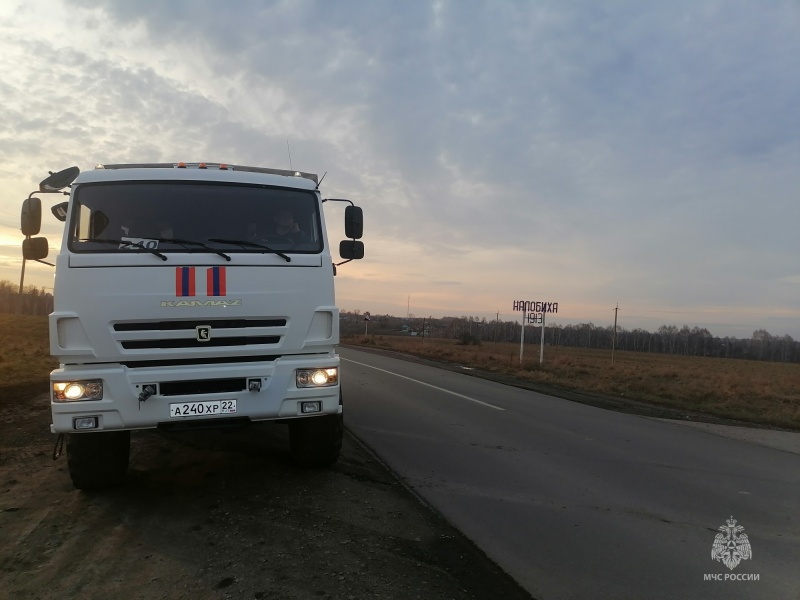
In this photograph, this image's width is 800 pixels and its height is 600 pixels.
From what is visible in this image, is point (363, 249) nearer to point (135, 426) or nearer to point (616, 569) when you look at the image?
point (135, 426)

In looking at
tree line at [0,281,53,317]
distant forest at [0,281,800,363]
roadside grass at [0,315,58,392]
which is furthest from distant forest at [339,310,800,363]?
roadside grass at [0,315,58,392]

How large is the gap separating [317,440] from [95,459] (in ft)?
6.68

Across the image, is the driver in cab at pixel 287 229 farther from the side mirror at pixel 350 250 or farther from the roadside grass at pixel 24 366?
the roadside grass at pixel 24 366

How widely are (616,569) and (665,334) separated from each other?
425 feet

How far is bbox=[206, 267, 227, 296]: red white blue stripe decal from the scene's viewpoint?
4.79 meters

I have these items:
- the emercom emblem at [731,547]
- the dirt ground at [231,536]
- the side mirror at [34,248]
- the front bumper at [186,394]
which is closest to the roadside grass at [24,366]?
the dirt ground at [231,536]

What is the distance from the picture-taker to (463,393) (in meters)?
12.5

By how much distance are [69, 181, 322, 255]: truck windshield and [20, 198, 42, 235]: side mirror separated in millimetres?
822

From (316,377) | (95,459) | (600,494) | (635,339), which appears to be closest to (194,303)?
(316,377)

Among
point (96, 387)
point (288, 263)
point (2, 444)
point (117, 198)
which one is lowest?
point (2, 444)

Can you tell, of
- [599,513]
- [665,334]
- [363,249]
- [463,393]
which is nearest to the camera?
[599,513]

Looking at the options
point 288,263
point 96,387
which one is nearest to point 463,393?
point 288,263

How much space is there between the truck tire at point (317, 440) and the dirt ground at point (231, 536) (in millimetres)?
156

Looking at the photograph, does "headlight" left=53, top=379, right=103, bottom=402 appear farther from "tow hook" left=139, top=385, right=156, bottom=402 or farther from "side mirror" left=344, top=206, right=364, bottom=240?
"side mirror" left=344, top=206, right=364, bottom=240
